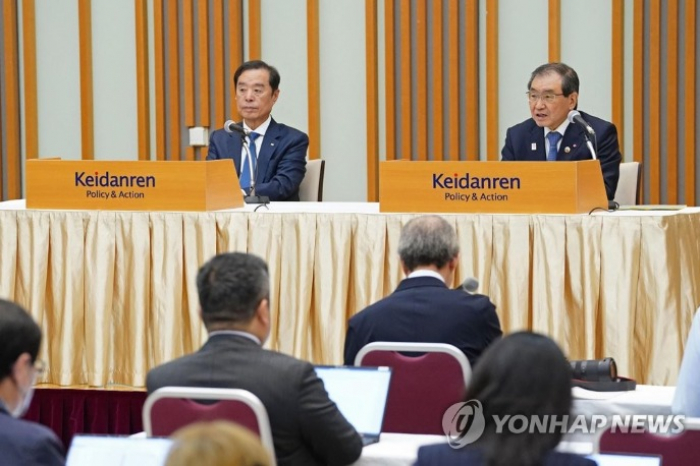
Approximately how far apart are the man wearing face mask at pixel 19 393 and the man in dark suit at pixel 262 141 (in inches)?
147

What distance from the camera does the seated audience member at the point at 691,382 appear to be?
2.89 meters

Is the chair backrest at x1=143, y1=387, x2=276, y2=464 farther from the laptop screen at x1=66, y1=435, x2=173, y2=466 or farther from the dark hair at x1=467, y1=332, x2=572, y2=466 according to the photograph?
the dark hair at x1=467, y1=332, x2=572, y2=466

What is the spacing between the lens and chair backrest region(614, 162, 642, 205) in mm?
5734

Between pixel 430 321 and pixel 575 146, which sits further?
pixel 575 146

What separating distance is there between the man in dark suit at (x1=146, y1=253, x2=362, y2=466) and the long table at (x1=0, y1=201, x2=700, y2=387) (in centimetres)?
215

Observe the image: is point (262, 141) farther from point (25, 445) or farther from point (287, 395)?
point (25, 445)

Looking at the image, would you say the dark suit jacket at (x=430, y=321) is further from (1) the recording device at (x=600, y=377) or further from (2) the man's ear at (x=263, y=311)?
(2) the man's ear at (x=263, y=311)

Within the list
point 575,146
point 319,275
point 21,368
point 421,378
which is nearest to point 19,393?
point 21,368

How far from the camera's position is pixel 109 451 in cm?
242

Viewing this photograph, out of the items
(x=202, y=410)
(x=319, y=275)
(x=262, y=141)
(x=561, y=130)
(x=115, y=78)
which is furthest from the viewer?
(x=115, y=78)

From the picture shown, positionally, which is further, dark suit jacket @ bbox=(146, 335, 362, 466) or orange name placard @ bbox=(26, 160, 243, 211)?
orange name placard @ bbox=(26, 160, 243, 211)

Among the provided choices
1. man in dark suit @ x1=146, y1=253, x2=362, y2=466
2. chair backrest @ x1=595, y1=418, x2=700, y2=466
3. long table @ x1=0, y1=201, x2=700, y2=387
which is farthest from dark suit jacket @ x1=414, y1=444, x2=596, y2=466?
long table @ x1=0, y1=201, x2=700, y2=387

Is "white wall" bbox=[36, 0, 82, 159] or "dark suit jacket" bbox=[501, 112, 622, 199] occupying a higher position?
"white wall" bbox=[36, 0, 82, 159]

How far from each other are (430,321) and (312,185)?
2777mm
